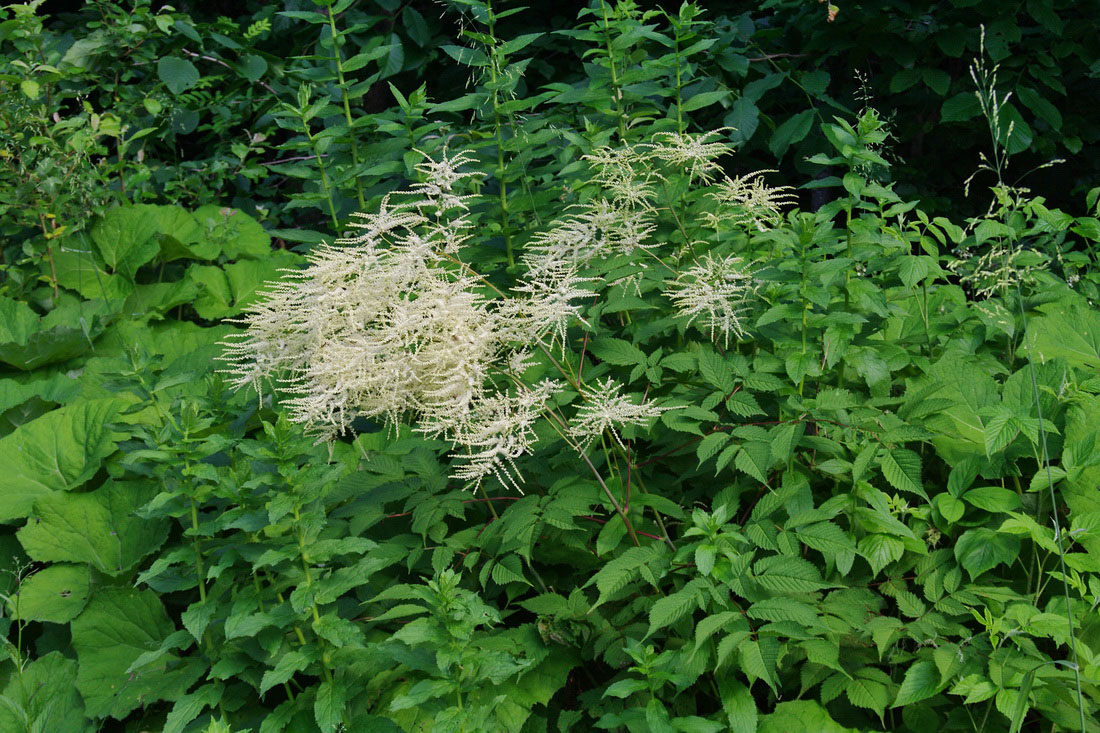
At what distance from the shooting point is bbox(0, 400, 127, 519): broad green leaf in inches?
112

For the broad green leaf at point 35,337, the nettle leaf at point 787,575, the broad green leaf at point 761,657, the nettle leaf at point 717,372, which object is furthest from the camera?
the broad green leaf at point 35,337

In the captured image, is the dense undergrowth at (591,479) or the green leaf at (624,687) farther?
the dense undergrowth at (591,479)

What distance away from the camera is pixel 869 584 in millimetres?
2244

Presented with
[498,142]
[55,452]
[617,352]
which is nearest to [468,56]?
[498,142]

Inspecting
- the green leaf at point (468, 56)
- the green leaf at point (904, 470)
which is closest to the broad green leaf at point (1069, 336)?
the green leaf at point (904, 470)

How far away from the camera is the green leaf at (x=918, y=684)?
1.86 m

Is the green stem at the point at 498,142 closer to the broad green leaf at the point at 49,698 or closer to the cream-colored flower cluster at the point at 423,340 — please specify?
the cream-colored flower cluster at the point at 423,340

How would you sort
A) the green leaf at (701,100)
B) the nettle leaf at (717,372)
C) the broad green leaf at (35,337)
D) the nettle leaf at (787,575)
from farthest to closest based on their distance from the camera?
the broad green leaf at (35,337) → the green leaf at (701,100) → the nettle leaf at (717,372) → the nettle leaf at (787,575)

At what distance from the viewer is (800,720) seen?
1924 mm

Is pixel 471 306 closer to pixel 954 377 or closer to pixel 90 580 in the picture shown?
pixel 954 377

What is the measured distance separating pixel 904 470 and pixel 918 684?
0.49 m

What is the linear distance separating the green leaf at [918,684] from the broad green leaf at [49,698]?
204cm

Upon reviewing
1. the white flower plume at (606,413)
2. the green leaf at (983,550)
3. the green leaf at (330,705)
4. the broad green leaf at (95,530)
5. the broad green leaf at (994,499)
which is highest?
the white flower plume at (606,413)

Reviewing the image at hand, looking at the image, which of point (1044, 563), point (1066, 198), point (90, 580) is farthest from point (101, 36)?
point (1066, 198)
